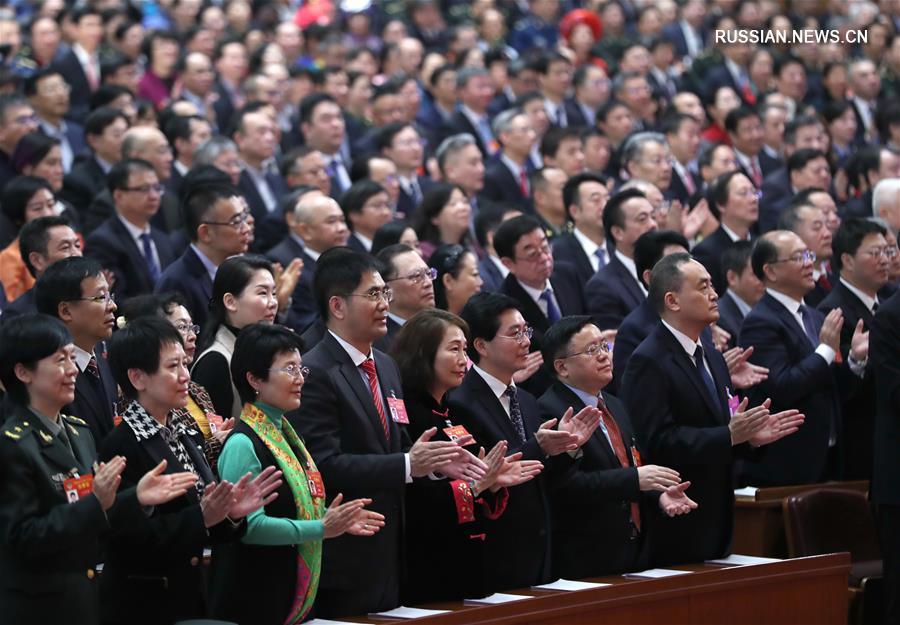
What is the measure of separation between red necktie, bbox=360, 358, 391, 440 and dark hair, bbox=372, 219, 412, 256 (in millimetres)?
1687

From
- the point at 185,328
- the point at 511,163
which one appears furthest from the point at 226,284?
the point at 511,163

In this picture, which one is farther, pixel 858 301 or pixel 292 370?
pixel 858 301

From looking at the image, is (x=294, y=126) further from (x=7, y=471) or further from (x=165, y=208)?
(x=7, y=471)

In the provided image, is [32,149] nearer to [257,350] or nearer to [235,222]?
[235,222]

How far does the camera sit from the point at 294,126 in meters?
9.27

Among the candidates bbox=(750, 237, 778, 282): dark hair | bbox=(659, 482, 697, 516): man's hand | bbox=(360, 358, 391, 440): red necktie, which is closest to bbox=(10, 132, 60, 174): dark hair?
bbox=(360, 358, 391, 440): red necktie

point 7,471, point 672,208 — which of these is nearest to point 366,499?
point 7,471

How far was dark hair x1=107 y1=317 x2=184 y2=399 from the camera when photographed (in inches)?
154

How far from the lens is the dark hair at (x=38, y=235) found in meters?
5.36

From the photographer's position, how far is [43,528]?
3451 mm

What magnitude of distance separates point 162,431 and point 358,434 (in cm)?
64

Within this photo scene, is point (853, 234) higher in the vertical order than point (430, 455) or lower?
higher

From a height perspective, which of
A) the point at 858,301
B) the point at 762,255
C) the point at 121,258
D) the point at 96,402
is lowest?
the point at 96,402

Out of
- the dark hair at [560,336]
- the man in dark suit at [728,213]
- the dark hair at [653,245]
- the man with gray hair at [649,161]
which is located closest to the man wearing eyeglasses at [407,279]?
the dark hair at [560,336]
